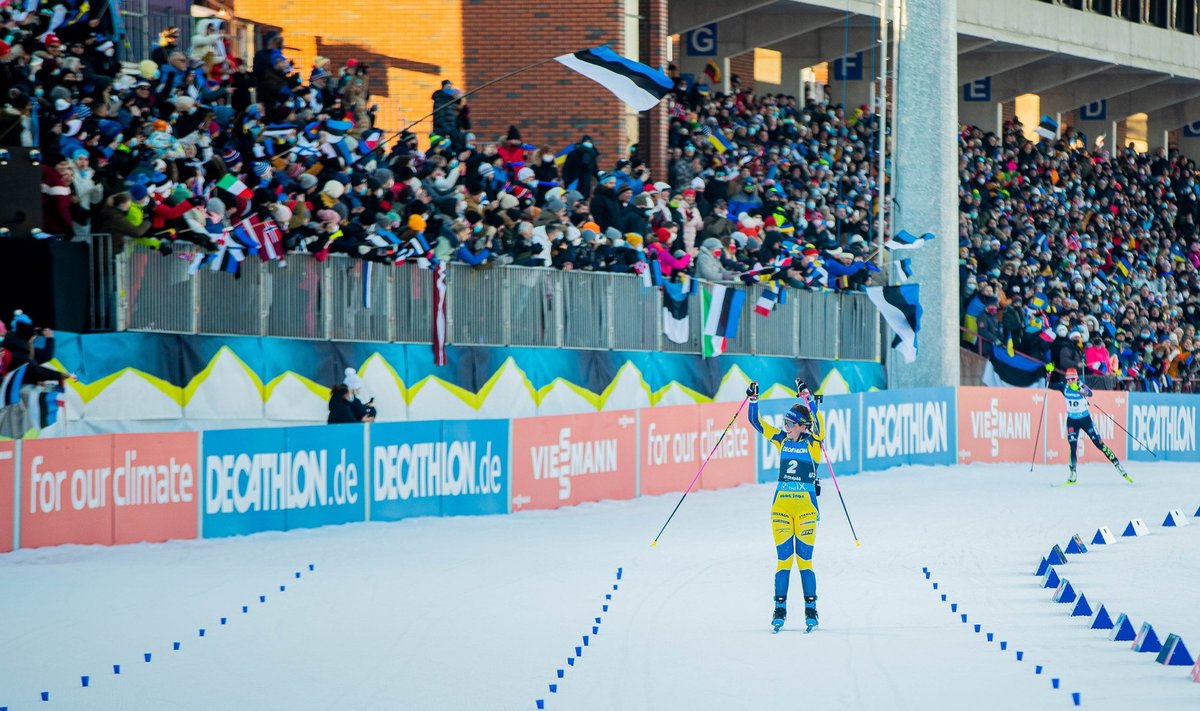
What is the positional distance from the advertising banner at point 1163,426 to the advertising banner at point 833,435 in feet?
26.2

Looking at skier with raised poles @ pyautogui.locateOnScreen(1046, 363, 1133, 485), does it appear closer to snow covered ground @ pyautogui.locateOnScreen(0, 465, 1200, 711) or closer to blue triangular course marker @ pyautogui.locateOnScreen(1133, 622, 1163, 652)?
snow covered ground @ pyautogui.locateOnScreen(0, 465, 1200, 711)

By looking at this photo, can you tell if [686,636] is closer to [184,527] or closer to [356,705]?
[356,705]

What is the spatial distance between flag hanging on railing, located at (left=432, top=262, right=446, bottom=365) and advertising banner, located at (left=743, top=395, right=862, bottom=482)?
552cm

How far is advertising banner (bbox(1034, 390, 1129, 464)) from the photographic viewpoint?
32969mm

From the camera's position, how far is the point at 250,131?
71.3ft

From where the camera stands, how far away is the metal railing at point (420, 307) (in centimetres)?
1997

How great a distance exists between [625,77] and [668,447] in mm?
5341

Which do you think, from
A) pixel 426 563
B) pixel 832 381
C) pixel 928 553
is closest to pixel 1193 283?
pixel 832 381

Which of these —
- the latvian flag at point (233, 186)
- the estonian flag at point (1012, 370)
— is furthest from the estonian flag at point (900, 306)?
the latvian flag at point (233, 186)

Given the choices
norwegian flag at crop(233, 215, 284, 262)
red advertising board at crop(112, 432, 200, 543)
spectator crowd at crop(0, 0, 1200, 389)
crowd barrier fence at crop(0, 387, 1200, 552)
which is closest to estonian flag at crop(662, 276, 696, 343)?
spectator crowd at crop(0, 0, 1200, 389)

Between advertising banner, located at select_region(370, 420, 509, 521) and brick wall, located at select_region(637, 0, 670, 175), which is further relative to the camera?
brick wall, located at select_region(637, 0, 670, 175)

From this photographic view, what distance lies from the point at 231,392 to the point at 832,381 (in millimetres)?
13035

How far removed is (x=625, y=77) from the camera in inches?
919

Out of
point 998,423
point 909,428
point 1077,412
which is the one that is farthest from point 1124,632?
point 998,423
